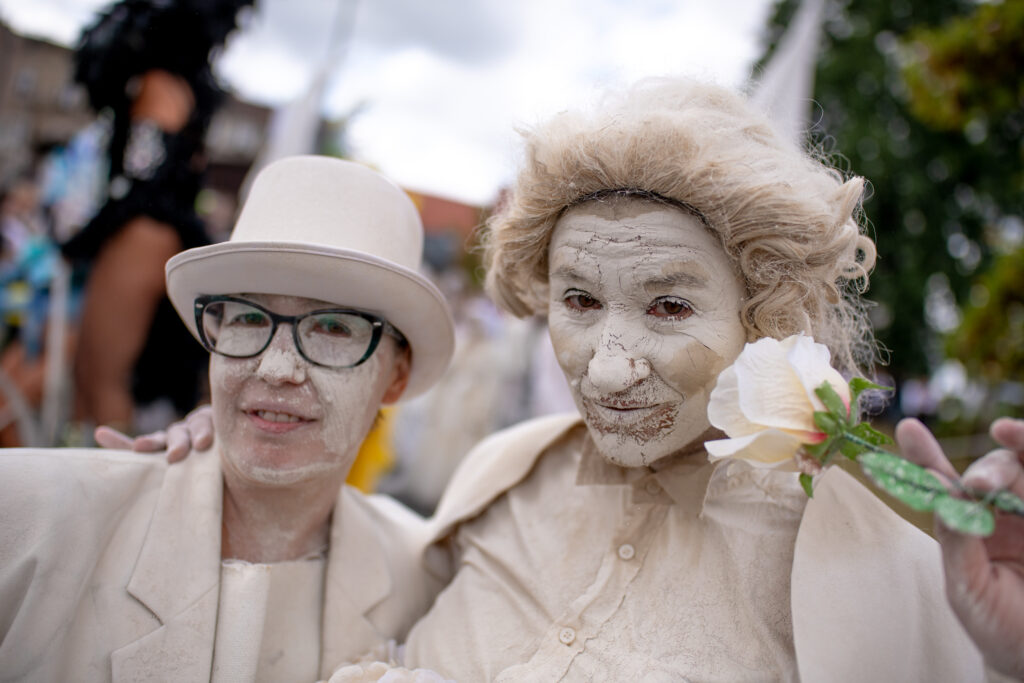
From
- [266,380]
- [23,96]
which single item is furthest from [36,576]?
[23,96]

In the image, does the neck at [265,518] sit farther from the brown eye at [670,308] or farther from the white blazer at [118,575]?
the brown eye at [670,308]

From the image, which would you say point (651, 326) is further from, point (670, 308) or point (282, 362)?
point (282, 362)

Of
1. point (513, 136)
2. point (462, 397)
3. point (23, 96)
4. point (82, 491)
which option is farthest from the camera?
point (23, 96)

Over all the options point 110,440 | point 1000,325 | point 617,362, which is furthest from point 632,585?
point 1000,325

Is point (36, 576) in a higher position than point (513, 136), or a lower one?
lower

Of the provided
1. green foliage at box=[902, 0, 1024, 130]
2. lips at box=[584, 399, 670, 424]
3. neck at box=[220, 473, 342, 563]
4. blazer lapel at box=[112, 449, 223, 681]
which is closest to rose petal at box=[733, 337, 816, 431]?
lips at box=[584, 399, 670, 424]

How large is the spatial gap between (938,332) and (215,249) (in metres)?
18.5

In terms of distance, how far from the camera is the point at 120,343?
347 cm

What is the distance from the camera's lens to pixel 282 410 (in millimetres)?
1943

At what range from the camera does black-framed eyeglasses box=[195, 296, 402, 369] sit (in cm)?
198

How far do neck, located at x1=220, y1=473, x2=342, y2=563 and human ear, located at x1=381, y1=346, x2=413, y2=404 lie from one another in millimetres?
380

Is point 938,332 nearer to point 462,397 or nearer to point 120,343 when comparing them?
point 462,397

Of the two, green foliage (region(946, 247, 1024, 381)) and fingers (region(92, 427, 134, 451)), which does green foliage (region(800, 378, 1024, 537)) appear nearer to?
fingers (region(92, 427, 134, 451))

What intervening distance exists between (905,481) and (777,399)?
0.25 metres
